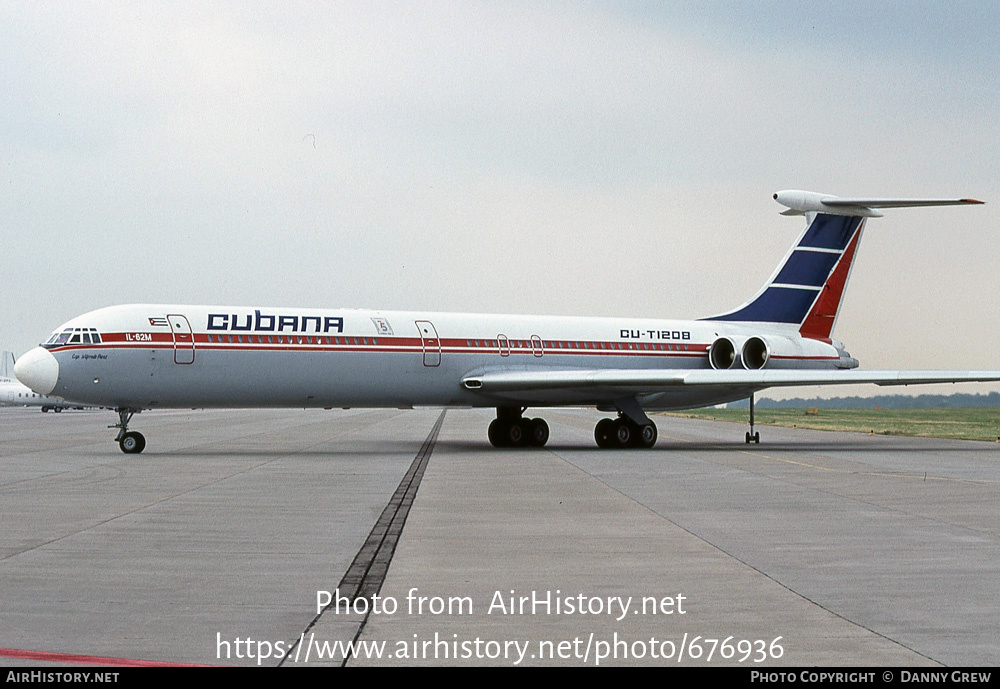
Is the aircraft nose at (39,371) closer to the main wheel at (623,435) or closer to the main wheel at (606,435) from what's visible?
the main wheel at (606,435)

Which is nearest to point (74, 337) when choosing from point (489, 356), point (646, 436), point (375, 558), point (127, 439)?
point (127, 439)

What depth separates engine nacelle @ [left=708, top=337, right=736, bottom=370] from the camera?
32.7 m

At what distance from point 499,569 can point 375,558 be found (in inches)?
48.3

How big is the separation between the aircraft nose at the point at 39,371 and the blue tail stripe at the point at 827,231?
72.3 ft

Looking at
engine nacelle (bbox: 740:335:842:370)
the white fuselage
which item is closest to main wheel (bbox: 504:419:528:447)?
the white fuselage

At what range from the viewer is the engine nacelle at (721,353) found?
107ft

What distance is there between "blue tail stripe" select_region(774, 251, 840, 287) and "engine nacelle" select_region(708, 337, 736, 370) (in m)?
3.43

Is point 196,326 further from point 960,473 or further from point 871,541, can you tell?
point 871,541

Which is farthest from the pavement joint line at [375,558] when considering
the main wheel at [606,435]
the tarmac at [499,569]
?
the main wheel at [606,435]

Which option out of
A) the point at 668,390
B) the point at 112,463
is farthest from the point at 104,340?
the point at 668,390

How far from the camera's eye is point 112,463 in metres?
22.0

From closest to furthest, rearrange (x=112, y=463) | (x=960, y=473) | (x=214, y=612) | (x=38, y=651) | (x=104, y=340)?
(x=38, y=651)
(x=214, y=612)
(x=960, y=473)
(x=112, y=463)
(x=104, y=340)
